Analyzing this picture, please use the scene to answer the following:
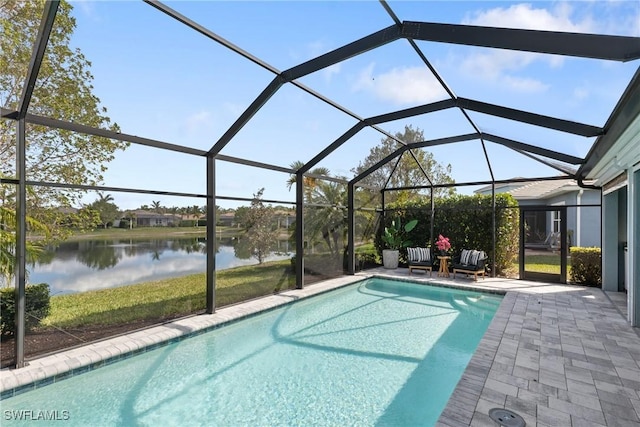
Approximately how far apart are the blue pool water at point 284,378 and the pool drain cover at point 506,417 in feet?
2.40

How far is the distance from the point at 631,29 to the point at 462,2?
165cm

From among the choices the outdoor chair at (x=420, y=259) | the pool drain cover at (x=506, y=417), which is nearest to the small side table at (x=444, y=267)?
the outdoor chair at (x=420, y=259)

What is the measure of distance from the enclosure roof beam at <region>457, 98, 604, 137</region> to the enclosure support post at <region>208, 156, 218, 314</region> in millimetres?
5453

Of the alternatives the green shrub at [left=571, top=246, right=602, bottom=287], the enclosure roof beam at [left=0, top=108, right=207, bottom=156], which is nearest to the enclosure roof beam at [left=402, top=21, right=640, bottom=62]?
the enclosure roof beam at [left=0, top=108, right=207, bottom=156]

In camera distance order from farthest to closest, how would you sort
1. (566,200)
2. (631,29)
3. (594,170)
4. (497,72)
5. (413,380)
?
(566,200) < (594,170) < (497,72) < (413,380) < (631,29)

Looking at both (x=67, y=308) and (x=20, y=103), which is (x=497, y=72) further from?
(x=67, y=308)

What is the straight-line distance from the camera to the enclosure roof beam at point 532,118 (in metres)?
5.15

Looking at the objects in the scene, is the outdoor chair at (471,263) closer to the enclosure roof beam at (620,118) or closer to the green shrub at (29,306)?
the enclosure roof beam at (620,118)

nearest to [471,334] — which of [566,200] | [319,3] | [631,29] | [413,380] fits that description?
[413,380]

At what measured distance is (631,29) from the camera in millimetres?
2762

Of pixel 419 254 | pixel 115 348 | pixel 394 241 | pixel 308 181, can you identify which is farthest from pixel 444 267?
pixel 115 348

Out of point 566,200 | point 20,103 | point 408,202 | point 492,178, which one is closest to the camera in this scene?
point 20,103

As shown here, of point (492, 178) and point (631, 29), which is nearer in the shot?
point (631, 29)

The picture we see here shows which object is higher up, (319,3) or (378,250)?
(319,3)
